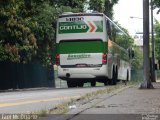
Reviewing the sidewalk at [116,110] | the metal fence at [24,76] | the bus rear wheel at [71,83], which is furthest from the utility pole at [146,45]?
the metal fence at [24,76]

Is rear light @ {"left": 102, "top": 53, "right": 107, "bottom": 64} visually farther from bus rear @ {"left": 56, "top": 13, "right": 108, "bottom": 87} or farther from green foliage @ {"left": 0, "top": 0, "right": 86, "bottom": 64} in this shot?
green foliage @ {"left": 0, "top": 0, "right": 86, "bottom": 64}

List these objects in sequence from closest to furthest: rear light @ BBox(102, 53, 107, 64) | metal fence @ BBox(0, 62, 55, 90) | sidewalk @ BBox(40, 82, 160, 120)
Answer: sidewalk @ BBox(40, 82, 160, 120) → rear light @ BBox(102, 53, 107, 64) → metal fence @ BBox(0, 62, 55, 90)

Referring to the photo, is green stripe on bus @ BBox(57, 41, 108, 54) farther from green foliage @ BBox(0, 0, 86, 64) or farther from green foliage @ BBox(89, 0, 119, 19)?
green foliage @ BBox(89, 0, 119, 19)

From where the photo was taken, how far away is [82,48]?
2903 cm

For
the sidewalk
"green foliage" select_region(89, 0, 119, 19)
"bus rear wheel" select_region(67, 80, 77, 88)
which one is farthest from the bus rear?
"green foliage" select_region(89, 0, 119, 19)

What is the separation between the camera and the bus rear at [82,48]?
2886 centimetres

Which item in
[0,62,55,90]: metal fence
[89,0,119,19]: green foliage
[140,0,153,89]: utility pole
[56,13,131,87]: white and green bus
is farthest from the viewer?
[89,0,119,19]: green foliage

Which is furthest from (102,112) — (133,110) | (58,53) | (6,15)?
(6,15)

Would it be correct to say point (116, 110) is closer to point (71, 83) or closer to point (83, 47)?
point (83, 47)

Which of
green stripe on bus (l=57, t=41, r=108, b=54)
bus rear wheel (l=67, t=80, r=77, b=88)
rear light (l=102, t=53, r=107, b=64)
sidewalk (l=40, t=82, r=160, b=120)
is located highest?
green stripe on bus (l=57, t=41, r=108, b=54)

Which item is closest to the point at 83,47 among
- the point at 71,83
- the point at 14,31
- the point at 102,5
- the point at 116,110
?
the point at 71,83

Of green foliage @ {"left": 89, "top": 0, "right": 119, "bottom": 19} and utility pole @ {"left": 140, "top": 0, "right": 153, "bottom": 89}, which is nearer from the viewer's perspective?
utility pole @ {"left": 140, "top": 0, "right": 153, "bottom": 89}

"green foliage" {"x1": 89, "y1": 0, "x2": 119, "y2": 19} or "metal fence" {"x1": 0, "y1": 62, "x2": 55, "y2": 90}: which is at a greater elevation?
"green foliage" {"x1": 89, "y1": 0, "x2": 119, "y2": 19}

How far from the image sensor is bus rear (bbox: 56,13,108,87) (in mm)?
28859
